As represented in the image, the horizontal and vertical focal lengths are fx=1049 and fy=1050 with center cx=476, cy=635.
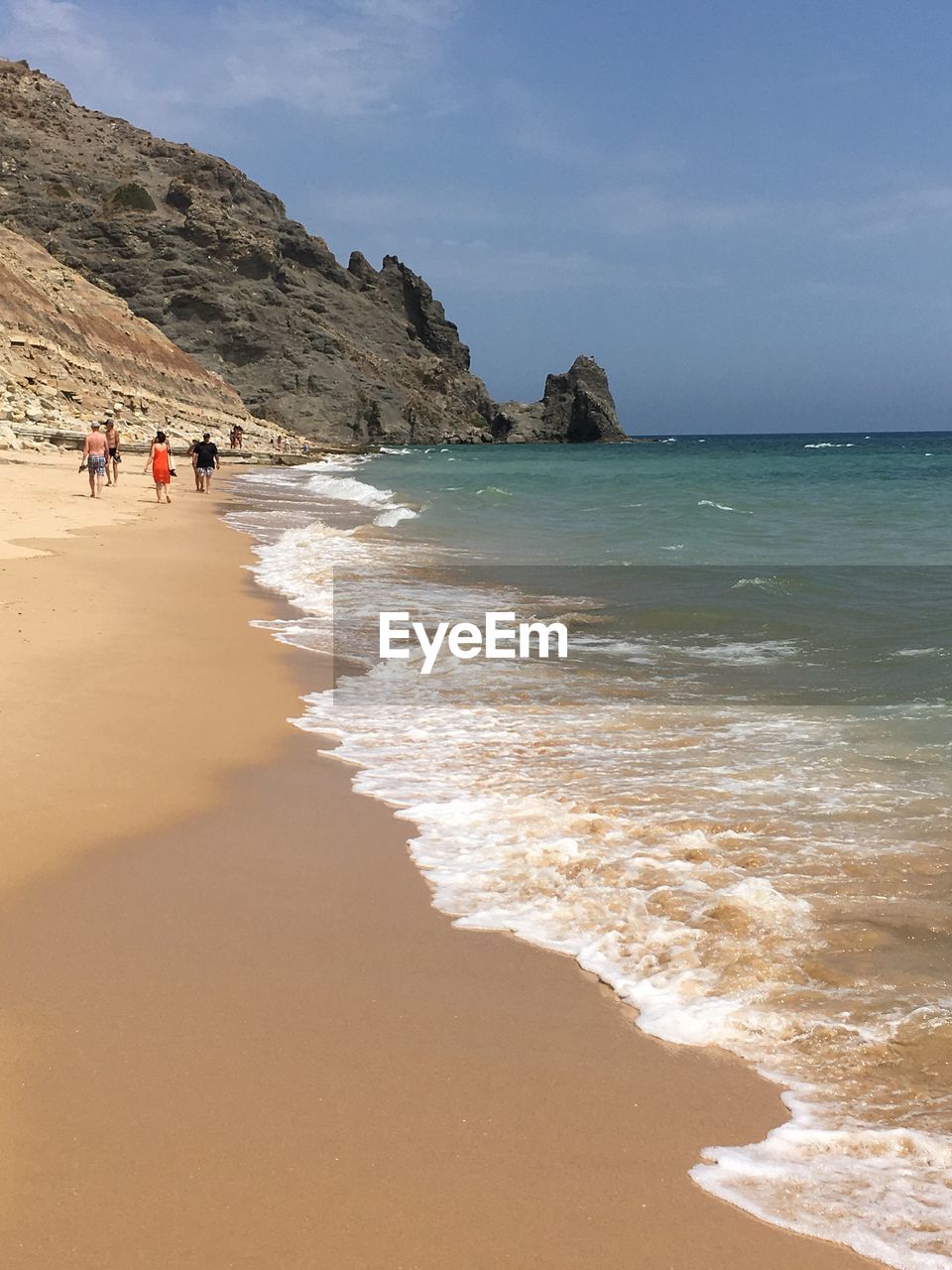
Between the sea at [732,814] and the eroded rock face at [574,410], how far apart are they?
131 meters

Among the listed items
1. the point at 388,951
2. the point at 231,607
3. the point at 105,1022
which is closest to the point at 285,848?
the point at 388,951

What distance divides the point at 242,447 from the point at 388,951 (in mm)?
53359

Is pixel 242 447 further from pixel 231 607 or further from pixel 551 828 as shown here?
pixel 551 828

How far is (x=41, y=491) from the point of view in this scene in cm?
2122

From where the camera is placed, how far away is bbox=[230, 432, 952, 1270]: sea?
2.92 meters

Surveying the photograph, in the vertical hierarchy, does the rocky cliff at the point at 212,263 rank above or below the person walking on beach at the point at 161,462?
above

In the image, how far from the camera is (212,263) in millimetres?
89938

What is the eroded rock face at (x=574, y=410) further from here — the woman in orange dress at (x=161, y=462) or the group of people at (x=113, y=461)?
the woman in orange dress at (x=161, y=462)

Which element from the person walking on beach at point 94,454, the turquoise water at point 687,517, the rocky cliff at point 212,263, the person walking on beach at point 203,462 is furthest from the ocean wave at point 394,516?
the rocky cliff at point 212,263

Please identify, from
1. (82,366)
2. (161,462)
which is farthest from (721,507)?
(82,366)

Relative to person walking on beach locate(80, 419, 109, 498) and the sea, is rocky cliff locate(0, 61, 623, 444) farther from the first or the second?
the sea

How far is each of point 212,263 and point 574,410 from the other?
2551 inches

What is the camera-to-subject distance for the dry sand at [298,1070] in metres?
2.35

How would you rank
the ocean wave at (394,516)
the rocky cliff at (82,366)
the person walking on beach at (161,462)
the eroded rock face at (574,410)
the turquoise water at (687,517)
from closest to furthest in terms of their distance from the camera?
the turquoise water at (687,517) < the person walking on beach at (161,462) < the ocean wave at (394,516) < the rocky cliff at (82,366) < the eroded rock face at (574,410)
